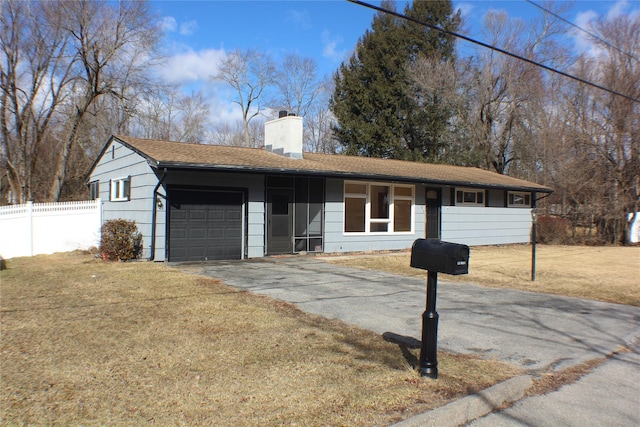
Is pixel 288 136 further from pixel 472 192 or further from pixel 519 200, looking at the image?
pixel 519 200

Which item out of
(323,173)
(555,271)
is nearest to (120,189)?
(323,173)

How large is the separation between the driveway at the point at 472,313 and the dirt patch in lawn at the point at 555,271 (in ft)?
2.79

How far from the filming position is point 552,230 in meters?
22.2

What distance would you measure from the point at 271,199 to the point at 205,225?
2188 millimetres

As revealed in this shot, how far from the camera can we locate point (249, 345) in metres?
4.93

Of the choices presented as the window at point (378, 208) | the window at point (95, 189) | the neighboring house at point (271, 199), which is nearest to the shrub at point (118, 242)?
the neighboring house at point (271, 199)

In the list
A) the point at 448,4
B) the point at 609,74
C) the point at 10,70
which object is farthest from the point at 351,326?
the point at 448,4

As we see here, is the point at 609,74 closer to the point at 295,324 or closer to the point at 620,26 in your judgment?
the point at 620,26

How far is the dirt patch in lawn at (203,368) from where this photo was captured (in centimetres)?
337

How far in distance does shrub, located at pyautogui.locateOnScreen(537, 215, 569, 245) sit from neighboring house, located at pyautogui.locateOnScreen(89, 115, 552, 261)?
4.49 meters

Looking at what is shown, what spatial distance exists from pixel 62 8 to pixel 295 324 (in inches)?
1078

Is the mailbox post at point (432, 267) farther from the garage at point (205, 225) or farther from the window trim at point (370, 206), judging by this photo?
the window trim at point (370, 206)

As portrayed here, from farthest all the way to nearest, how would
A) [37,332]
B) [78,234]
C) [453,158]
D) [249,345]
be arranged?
[453,158] < [78,234] < [37,332] < [249,345]

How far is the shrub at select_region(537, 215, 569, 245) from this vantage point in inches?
869
